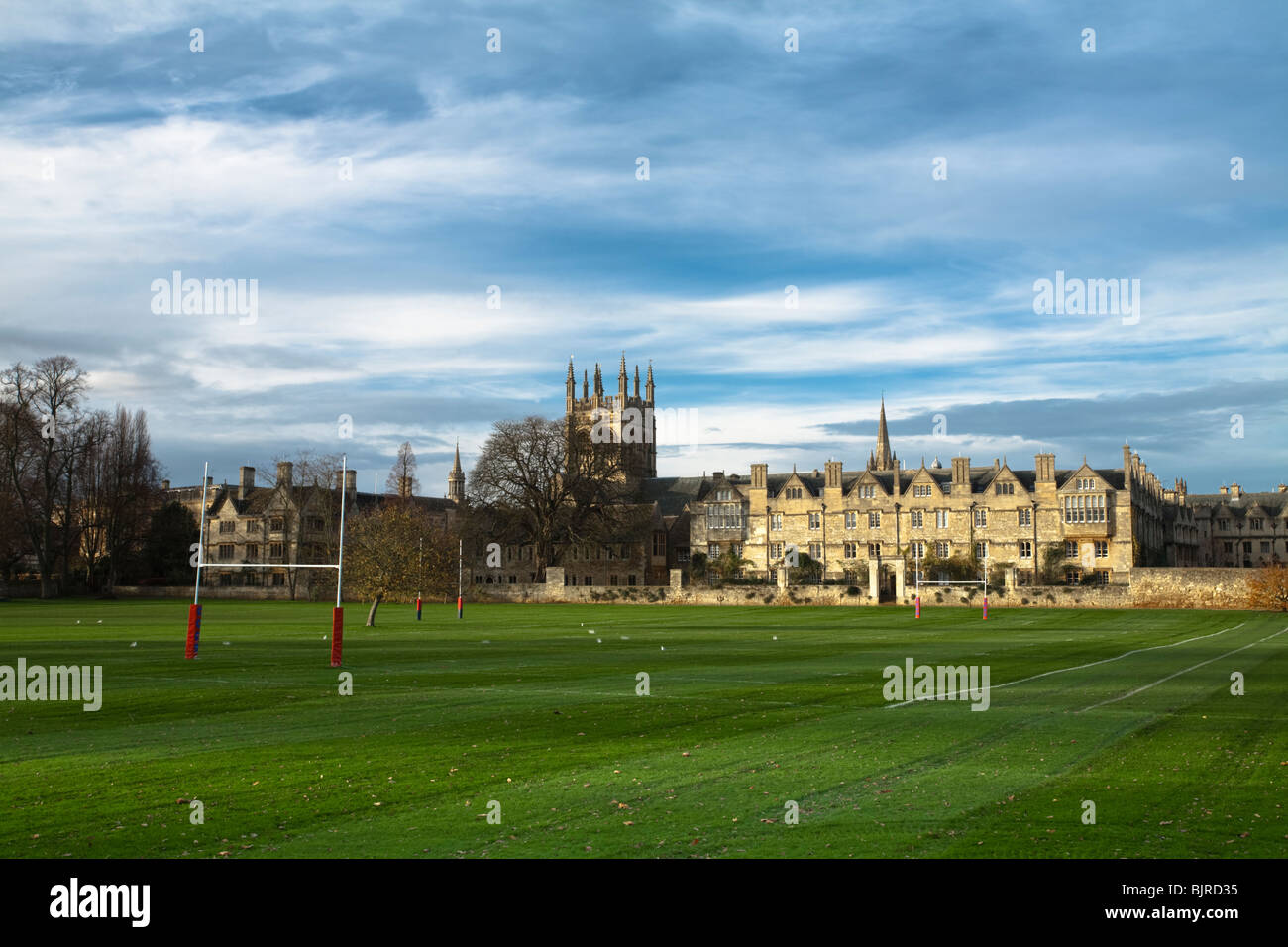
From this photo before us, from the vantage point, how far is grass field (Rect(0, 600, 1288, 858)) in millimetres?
9047

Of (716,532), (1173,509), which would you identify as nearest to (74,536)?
(716,532)

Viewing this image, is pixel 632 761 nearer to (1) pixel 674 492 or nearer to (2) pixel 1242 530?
(1) pixel 674 492

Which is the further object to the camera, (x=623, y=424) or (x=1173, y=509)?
(x=623, y=424)

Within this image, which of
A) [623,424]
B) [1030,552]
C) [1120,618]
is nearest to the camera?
[1120,618]

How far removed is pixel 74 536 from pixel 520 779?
90555mm

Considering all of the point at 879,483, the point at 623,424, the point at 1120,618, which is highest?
the point at 623,424

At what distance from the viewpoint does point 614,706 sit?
1803 centimetres

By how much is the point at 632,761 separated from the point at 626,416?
380 feet

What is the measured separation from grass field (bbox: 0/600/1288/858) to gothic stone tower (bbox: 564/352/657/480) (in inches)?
3757

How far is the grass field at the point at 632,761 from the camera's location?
29.7 ft

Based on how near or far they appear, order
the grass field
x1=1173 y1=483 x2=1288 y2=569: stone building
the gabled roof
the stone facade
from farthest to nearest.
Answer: x1=1173 y1=483 x2=1288 y2=569: stone building
the gabled roof
the stone facade
the grass field

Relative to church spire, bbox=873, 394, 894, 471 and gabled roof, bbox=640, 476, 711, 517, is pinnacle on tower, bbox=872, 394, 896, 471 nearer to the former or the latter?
church spire, bbox=873, 394, 894, 471

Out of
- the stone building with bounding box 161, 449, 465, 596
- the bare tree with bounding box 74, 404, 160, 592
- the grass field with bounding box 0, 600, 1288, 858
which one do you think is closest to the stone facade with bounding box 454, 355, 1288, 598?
the stone building with bounding box 161, 449, 465, 596

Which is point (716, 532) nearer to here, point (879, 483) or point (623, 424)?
point (879, 483)
